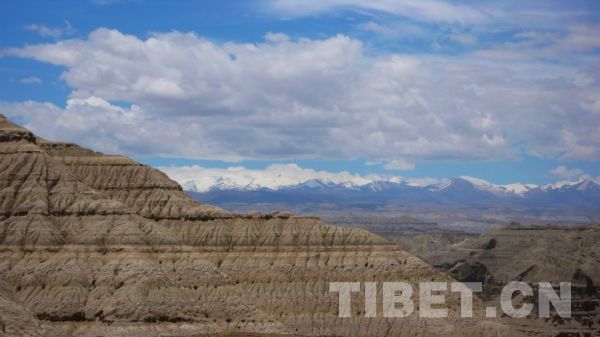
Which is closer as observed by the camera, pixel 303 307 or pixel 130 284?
pixel 130 284

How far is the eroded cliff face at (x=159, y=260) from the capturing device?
456ft

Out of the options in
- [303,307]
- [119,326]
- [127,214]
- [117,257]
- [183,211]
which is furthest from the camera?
[183,211]

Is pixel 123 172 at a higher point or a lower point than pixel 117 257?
higher

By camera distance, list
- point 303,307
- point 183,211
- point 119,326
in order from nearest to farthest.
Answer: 1. point 119,326
2. point 303,307
3. point 183,211

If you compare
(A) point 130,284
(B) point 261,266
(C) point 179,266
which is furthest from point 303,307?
(A) point 130,284

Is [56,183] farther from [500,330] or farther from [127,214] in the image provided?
[500,330]

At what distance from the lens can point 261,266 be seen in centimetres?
17188

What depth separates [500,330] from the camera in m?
162

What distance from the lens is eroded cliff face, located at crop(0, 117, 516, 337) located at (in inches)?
5472

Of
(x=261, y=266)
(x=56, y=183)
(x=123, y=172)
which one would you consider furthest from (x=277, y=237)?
(x=56, y=183)

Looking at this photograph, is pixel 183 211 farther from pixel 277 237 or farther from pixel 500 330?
pixel 500 330

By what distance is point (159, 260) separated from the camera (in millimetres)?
150125

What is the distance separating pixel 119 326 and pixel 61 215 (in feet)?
79.5

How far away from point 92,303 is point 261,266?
39.0 metres
